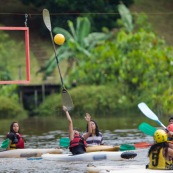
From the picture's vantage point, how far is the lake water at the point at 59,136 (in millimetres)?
23547

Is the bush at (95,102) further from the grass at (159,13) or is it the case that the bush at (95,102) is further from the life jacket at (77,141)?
the life jacket at (77,141)

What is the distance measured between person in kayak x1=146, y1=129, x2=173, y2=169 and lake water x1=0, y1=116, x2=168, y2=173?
3.04m

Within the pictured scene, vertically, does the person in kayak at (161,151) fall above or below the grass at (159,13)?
below

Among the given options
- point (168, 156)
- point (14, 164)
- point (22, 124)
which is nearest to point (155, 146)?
point (168, 156)

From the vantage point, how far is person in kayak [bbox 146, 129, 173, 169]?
19594 millimetres

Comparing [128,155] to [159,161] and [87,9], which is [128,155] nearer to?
[159,161]

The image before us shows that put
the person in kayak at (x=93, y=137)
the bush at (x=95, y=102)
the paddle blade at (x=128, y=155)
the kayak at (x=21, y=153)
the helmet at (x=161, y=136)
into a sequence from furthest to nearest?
the bush at (x=95, y=102), the kayak at (x=21, y=153), the person in kayak at (x=93, y=137), the paddle blade at (x=128, y=155), the helmet at (x=161, y=136)

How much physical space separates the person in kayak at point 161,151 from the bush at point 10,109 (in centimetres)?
2446

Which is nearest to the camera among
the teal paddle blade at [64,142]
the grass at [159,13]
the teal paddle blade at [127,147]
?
the teal paddle blade at [127,147]

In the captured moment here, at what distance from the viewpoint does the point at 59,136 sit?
32906mm

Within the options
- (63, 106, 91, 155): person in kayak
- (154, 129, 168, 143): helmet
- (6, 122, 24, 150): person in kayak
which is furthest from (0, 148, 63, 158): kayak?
(154, 129, 168, 143): helmet

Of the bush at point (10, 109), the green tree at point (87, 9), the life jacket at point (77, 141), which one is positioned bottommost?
the life jacket at point (77, 141)

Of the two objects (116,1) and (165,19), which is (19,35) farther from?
(165,19)

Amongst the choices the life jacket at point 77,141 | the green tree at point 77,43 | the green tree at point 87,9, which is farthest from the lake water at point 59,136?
the green tree at point 87,9
